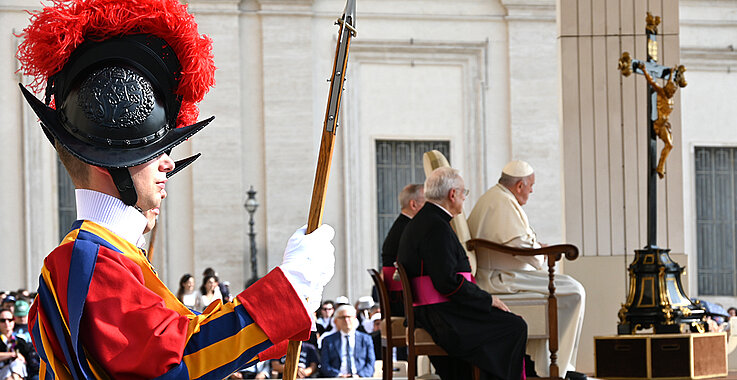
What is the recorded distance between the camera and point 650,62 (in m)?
7.91

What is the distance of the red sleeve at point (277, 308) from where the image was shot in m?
2.32

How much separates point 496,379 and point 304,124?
13053mm

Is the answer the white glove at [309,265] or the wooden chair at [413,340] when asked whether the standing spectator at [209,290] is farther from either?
the white glove at [309,265]

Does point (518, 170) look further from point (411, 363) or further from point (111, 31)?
point (111, 31)

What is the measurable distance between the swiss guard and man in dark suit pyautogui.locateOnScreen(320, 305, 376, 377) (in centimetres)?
774

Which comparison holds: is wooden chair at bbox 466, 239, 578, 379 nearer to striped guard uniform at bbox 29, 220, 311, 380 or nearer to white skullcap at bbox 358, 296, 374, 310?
striped guard uniform at bbox 29, 220, 311, 380

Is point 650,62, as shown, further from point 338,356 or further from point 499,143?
point 499,143

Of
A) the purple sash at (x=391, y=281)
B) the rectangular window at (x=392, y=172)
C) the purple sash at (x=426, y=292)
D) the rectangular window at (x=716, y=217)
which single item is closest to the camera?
the purple sash at (x=426, y=292)

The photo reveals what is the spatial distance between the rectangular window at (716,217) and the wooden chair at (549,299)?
47.5 ft

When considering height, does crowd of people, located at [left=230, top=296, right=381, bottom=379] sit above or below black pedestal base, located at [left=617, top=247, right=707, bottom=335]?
below

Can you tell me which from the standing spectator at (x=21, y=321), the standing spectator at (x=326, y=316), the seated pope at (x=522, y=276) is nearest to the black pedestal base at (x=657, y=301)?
the seated pope at (x=522, y=276)

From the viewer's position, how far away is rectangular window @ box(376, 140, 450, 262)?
64.7 feet

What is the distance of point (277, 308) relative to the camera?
91.9 inches

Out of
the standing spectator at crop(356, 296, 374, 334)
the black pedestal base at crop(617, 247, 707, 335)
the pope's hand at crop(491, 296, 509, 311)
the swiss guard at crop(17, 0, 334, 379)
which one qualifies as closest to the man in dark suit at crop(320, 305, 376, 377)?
the standing spectator at crop(356, 296, 374, 334)
